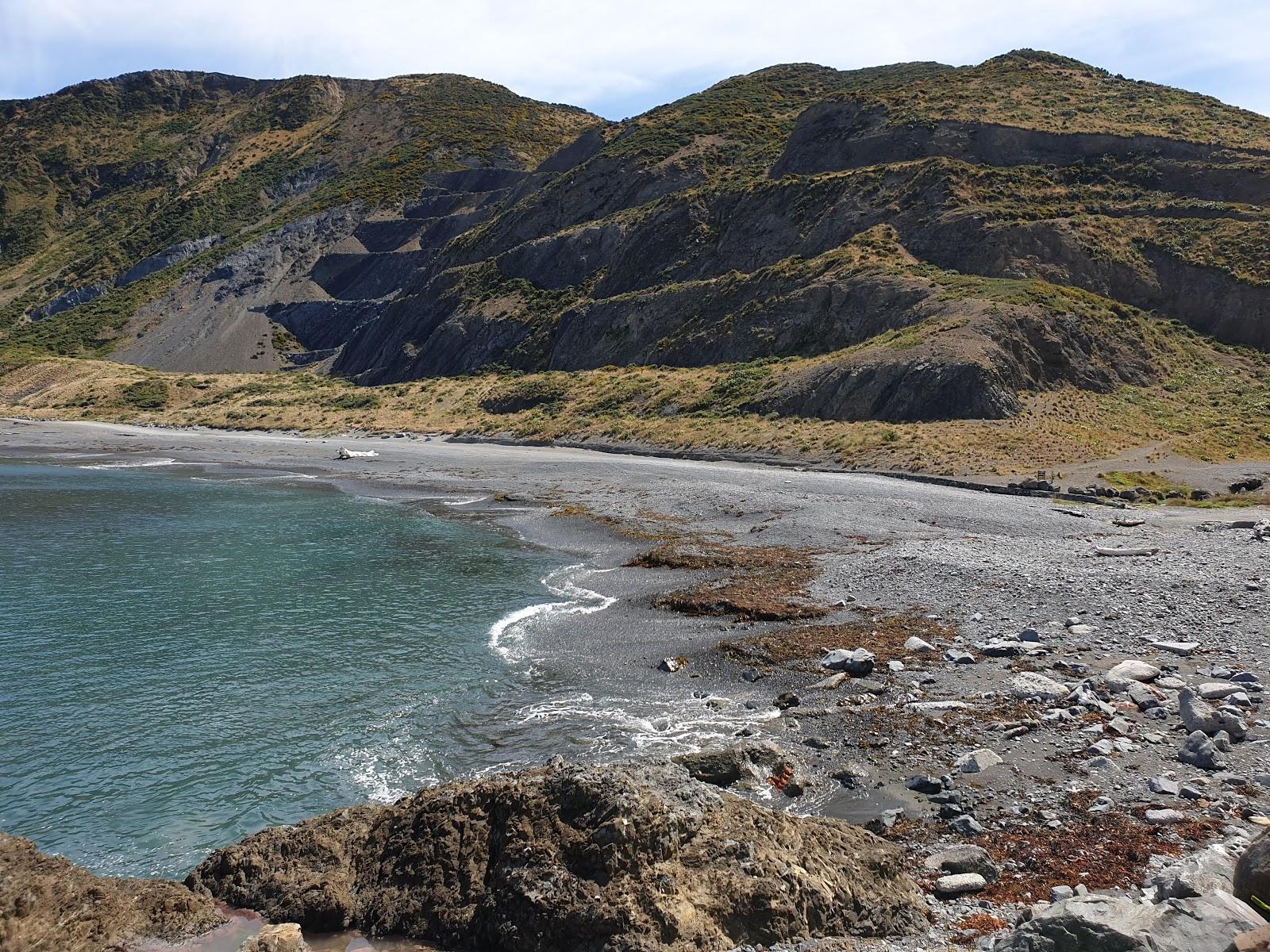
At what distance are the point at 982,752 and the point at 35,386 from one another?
127m

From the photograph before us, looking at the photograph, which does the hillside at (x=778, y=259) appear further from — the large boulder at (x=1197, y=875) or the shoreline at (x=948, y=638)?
the large boulder at (x=1197, y=875)

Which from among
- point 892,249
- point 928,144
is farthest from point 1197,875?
point 928,144

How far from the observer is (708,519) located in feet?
101

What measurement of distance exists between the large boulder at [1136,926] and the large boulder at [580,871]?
133 cm

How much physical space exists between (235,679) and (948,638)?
43.8 feet

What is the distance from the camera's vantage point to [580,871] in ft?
22.3

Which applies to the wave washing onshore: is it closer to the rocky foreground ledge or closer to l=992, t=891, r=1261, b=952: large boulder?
the rocky foreground ledge

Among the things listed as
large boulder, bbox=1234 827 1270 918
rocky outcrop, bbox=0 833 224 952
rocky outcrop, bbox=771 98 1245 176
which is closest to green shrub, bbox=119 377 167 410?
rocky outcrop, bbox=771 98 1245 176

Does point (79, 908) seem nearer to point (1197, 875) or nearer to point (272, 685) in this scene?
point (272, 685)

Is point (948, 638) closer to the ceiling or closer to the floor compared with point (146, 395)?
closer to the floor

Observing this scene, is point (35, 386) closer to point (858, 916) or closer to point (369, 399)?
point (369, 399)

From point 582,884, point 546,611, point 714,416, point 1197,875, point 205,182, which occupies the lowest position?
point 546,611

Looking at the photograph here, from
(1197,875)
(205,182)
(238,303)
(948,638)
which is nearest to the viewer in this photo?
(1197,875)

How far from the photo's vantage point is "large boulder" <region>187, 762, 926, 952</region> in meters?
6.61
